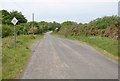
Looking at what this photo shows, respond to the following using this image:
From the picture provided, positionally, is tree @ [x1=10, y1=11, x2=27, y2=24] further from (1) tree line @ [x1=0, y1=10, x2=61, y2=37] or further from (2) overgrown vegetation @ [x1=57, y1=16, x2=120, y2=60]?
(2) overgrown vegetation @ [x1=57, y1=16, x2=120, y2=60]

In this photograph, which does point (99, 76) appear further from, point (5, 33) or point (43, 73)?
point (5, 33)

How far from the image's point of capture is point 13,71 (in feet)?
41.4

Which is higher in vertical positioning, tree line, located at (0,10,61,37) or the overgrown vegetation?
the overgrown vegetation

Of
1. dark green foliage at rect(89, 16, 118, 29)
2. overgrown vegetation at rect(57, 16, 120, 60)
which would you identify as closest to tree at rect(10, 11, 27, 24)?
overgrown vegetation at rect(57, 16, 120, 60)

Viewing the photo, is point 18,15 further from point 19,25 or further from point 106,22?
point 106,22

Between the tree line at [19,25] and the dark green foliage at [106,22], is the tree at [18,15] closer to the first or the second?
the tree line at [19,25]

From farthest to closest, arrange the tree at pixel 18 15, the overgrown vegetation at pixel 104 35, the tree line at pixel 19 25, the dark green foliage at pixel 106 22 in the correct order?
the tree at pixel 18 15
the tree line at pixel 19 25
the dark green foliage at pixel 106 22
the overgrown vegetation at pixel 104 35

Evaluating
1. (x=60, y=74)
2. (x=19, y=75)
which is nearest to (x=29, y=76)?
(x=19, y=75)

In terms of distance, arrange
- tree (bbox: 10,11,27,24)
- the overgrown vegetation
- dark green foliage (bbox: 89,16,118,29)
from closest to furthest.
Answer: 1. the overgrown vegetation
2. dark green foliage (bbox: 89,16,118,29)
3. tree (bbox: 10,11,27,24)

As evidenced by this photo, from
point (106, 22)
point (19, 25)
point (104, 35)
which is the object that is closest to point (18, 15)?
point (19, 25)

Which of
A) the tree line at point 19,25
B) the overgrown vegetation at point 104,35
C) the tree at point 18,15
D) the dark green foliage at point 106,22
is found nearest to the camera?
the overgrown vegetation at point 104,35

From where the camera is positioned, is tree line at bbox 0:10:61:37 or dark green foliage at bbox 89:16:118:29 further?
tree line at bbox 0:10:61:37

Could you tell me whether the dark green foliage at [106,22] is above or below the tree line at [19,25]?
above

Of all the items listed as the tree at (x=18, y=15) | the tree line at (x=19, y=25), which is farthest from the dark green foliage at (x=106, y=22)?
the tree at (x=18, y=15)
